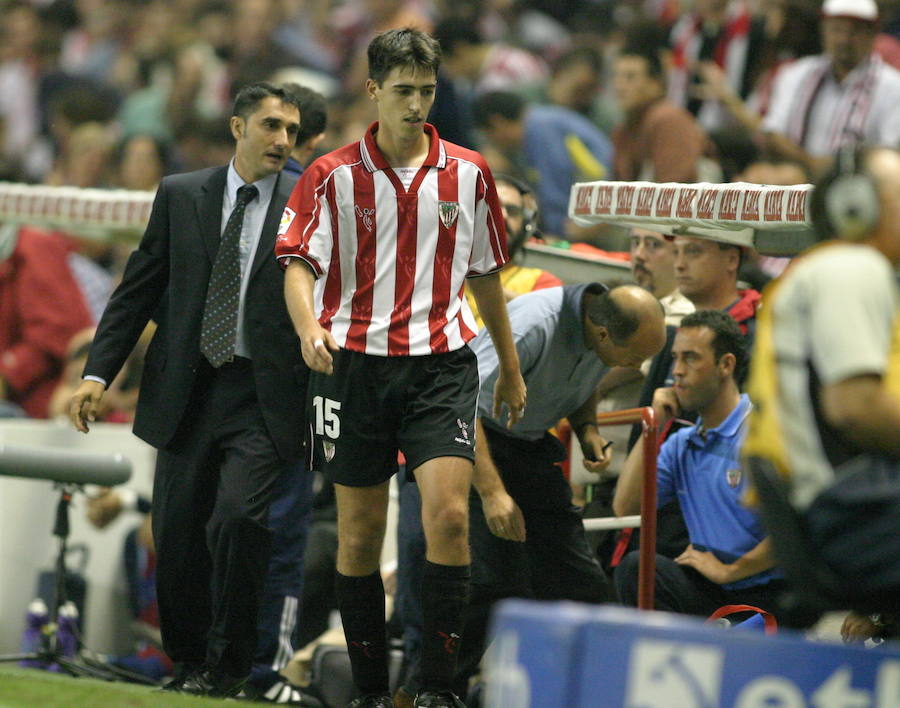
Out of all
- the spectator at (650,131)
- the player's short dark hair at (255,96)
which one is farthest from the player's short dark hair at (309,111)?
the spectator at (650,131)

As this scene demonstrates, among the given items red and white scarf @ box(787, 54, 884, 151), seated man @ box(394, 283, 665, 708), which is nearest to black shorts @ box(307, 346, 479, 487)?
seated man @ box(394, 283, 665, 708)

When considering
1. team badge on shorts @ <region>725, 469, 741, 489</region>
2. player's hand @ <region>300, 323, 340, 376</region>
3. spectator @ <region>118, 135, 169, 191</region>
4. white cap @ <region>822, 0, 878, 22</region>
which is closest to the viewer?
player's hand @ <region>300, 323, 340, 376</region>

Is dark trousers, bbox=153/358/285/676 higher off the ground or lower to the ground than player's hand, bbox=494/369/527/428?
lower

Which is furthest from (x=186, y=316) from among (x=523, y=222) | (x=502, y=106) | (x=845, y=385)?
(x=502, y=106)

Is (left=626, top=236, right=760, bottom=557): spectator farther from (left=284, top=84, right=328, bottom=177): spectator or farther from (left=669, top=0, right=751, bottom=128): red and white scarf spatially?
(left=669, top=0, right=751, bottom=128): red and white scarf

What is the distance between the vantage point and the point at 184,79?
14.2 metres

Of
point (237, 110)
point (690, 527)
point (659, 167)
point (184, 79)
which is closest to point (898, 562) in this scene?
point (690, 527)

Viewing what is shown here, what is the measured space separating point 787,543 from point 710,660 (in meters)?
0.35

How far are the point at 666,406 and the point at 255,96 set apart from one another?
200cm

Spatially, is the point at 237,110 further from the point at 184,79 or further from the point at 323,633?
the point at 184,79

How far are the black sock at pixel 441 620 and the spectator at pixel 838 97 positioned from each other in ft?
14.3

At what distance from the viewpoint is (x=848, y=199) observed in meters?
3.67

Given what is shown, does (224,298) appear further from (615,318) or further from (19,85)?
(19,85)

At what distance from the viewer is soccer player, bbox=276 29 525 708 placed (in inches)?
204
